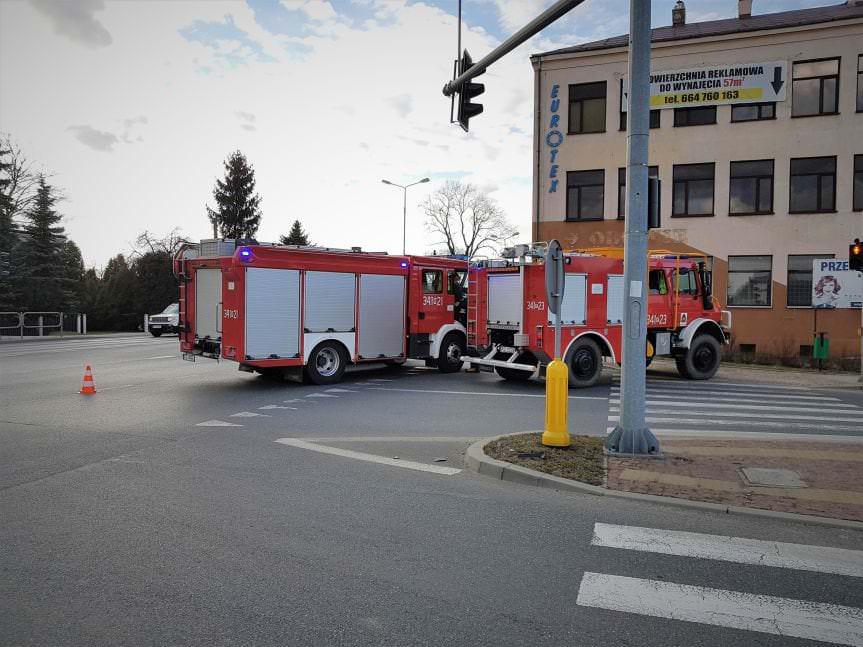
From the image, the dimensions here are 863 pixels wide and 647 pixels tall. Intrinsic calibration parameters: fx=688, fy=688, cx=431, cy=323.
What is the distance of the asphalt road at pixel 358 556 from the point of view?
3777 mm

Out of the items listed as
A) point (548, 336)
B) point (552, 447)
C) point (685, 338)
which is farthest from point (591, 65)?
point (552, 447)

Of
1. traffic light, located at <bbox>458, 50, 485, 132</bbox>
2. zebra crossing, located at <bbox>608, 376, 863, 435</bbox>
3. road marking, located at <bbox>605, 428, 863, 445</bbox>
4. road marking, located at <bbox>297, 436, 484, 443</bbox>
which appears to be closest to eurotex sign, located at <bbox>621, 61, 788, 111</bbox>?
zebra crossing, located at <bbox>608, 376, 863, 435</bbox>

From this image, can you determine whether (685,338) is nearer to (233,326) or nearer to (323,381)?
(323,381)

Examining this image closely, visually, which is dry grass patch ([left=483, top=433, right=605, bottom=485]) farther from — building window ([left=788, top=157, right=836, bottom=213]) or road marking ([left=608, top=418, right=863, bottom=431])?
building window ([left=788, top=157, right=836, bottom=213])

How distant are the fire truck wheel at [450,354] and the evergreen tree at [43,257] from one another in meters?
33.2

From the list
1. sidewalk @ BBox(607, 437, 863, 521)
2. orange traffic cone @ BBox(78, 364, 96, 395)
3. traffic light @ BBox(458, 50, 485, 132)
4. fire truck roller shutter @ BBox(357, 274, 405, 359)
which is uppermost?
traffic light @ BBox(458, 50, 485, 132)

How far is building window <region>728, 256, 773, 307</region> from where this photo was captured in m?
26.1

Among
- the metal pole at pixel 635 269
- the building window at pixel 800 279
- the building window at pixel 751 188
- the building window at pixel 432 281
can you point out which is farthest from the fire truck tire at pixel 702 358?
the building window at pixel 751 188

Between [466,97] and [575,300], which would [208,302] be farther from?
[575,300]

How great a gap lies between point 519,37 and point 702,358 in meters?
10.8

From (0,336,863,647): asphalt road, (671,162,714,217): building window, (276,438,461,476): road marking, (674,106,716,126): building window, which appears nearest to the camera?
(0,336,863,647): asphalt road

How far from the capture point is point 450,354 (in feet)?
58.3

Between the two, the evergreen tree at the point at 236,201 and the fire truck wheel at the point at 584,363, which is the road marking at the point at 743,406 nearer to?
the fire truck wheel at the point at 584,363

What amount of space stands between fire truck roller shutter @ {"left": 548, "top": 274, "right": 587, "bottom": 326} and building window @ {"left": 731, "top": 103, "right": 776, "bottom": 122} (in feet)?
51.3
